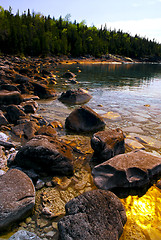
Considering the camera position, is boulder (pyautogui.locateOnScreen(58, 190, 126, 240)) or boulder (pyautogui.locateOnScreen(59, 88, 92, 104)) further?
boulder (pyautogui.locateOnScreen(59, 88, 92, 104))

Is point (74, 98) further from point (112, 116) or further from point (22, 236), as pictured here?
point (22, 236)

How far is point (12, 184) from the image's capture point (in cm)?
272

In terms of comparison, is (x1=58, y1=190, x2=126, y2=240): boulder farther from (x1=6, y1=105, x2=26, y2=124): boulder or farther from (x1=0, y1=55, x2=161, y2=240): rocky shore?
(x1=6, y1=105, x2=26, y2=124): boulder

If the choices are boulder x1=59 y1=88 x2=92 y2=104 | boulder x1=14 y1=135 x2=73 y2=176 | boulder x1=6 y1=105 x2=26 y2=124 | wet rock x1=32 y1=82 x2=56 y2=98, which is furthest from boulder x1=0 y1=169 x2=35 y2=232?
wet rock x1=32 y1=82 x2=56 y2=98

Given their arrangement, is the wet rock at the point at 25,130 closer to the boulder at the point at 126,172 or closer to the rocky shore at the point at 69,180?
the rocky shore at the point at 69,180

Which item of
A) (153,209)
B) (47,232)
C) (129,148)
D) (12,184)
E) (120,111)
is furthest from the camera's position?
(120,111)

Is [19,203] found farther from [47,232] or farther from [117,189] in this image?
[117,189]

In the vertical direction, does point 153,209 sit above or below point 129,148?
below

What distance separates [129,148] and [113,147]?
2.91ft

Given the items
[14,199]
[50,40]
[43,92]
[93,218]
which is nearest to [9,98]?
[43,92]

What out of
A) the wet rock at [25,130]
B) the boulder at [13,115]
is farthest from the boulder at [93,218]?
the boulder at [13,115]

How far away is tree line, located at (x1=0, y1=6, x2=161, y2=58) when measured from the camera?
53.0 metres

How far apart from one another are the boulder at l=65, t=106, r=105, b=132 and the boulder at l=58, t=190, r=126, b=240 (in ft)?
11.2

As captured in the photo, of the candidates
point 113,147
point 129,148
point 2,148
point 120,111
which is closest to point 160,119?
point 120,111
